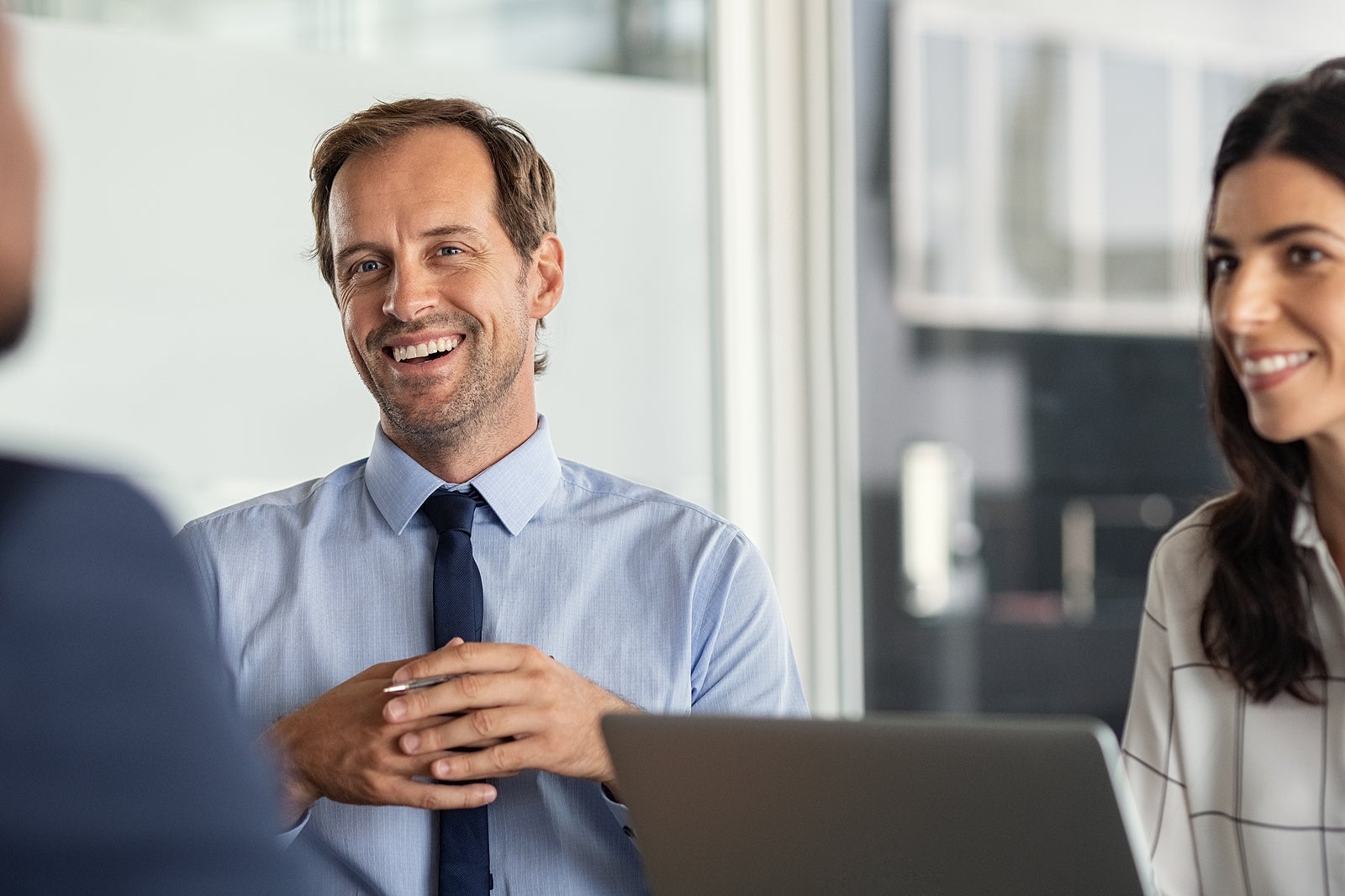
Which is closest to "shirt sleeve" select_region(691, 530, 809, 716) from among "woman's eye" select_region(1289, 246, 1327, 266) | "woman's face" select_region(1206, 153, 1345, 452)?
"woman's face" select_region(1206, 153, 1345, 452)

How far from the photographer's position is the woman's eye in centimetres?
173

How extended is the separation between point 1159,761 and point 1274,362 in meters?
0.54

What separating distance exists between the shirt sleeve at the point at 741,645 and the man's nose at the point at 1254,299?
69cm

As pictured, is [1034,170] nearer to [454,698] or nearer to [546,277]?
[546,277]

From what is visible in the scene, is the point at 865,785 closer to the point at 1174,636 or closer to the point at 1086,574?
the point at 1174,636

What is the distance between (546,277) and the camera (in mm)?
2012

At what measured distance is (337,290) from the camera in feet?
6.32

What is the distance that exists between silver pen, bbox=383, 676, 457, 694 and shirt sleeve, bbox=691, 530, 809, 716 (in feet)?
1.35

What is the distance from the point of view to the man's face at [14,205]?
544mm

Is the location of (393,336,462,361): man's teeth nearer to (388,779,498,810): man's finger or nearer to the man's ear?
the man's ear

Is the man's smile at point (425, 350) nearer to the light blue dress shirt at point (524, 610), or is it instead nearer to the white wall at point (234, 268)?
the light blue dress shirt at point (524, 610)

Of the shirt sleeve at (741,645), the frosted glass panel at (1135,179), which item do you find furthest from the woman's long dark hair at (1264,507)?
the frosted glass panel at (1135,179)

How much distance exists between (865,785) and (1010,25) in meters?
2.73

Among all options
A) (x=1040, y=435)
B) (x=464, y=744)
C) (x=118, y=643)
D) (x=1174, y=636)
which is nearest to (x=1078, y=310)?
(x=1040, y=435)
